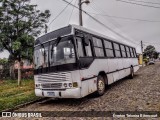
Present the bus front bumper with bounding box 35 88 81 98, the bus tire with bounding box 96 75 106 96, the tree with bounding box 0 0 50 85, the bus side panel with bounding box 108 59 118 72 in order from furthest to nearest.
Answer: the tree with bounding box 0 0 50 85 → the bus side panel with bounding box 108 59 118 72 → the bus tire with bounding box 96 75 106 96 → the bus front bumper with bounding box 35 88 81 98

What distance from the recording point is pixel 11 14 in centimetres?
1812

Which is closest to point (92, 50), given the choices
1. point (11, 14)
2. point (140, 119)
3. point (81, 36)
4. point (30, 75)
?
point (81, 36)

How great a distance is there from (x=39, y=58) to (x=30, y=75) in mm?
19713

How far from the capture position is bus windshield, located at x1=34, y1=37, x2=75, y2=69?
7.50 m

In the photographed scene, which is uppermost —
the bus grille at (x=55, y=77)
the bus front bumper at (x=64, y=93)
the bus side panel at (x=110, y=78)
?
the bus grille at (x=55, y=77)

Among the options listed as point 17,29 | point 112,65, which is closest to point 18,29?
point 17,29

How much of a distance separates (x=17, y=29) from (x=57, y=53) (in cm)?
1204

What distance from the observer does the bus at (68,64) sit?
24.1 ft

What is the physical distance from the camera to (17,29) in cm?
1841

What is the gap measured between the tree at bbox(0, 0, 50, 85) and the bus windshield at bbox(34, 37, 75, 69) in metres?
9.55

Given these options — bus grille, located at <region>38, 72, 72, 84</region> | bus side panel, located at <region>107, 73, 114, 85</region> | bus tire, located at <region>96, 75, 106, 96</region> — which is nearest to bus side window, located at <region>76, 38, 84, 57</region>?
bus grille, located at <region>38, 72, 72, 84</region>

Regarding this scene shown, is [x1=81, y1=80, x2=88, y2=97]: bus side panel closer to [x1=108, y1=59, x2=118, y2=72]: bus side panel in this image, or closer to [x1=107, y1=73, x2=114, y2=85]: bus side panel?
[x1=107, y1=73, x2=114, y2=85]: bus side panel

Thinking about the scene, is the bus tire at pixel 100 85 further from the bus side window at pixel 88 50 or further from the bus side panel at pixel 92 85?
the bus side window at pixel 88 50

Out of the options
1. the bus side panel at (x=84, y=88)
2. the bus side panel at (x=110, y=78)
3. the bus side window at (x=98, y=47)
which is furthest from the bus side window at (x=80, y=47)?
the bus side panel at (x=110, y=78)
